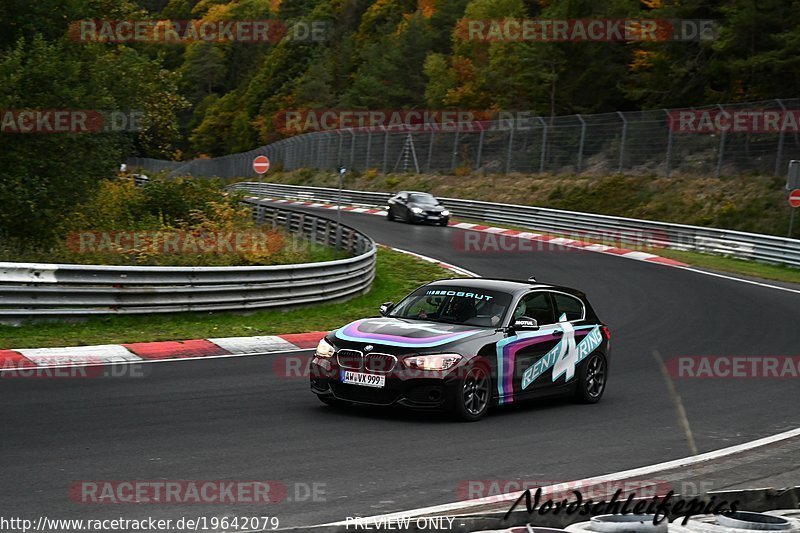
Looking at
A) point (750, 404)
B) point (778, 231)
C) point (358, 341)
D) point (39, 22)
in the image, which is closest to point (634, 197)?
point (778, 231)

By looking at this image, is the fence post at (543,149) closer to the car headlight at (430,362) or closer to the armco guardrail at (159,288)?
the armco guardrail at (159,288)

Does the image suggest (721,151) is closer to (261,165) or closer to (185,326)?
(261,165)

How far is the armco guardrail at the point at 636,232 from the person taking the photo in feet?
111

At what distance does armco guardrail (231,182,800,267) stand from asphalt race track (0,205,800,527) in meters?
18.6

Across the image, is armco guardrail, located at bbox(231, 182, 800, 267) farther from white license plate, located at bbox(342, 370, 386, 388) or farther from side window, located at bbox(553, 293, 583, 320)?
white license plate, located at bbox(342, 370, 386, 388)

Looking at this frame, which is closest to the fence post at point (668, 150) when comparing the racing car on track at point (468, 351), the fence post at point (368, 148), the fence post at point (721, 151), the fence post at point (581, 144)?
the fence post at point (721, 151)

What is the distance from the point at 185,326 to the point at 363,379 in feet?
24.5

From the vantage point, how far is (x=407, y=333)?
10.8 meters

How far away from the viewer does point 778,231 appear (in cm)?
3909

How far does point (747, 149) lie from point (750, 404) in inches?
1266

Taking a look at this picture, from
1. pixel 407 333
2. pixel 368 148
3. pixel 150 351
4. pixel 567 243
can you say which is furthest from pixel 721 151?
pixel 407 333

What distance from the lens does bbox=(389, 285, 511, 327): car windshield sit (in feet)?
37.5

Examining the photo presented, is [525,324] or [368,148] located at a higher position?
[525,324]

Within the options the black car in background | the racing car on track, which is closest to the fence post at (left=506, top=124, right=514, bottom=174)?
the black car in background
